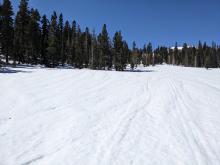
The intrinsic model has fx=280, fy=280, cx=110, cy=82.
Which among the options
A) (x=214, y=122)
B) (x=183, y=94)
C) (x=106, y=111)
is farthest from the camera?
(x=183, y=94)

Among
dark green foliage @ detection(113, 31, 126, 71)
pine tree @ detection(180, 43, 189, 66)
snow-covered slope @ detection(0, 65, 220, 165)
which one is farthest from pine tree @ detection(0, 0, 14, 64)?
pine tree @ detection(180, 43, 189, 66)

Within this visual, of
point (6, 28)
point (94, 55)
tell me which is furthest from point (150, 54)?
point (6, 28)

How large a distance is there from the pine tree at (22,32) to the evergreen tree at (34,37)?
2.76 feet

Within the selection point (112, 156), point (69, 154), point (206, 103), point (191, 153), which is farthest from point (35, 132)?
point (206, 103)

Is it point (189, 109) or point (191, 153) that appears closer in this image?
point (191, 153)

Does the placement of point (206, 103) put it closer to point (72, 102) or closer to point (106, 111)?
point (106, 111)

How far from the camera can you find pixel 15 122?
10453 mm

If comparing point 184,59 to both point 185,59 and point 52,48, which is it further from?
point 52,48

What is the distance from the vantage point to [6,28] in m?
49.6

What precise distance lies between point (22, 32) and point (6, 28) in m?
7.73

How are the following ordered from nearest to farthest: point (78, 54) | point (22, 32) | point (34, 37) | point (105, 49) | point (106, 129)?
1. point (106, 129)
2. point (22, 32)
3. point (34, 37)
4. point (78, 54)
5. point (105, 49)

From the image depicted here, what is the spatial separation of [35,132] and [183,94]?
11637 mm

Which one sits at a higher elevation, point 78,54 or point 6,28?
point 6,28

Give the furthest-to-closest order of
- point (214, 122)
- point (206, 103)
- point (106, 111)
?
point (206, 103) → point (106, 111) → point (214, 122)
